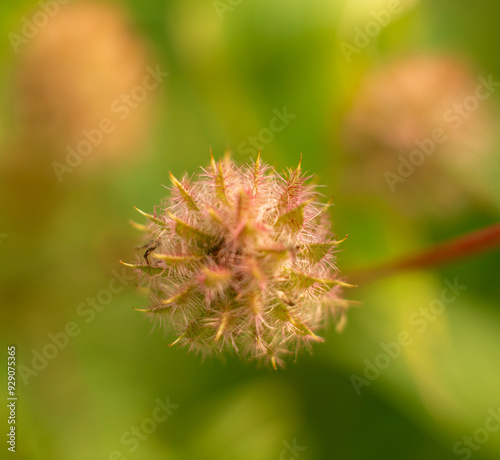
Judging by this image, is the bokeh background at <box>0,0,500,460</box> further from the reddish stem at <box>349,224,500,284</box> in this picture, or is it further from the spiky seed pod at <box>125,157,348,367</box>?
the spiky seed pod at <box>125,157,348,367</box>

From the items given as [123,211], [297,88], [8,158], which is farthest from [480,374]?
[8,158]

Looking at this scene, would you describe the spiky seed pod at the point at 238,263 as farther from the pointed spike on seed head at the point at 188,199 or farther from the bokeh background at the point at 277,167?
the bokeh background at the point at 277,167

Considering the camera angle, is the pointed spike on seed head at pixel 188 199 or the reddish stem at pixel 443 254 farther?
the reddish stem at pixel 443 254

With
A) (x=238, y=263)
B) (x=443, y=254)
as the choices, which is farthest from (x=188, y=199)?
(x=443, y=254)

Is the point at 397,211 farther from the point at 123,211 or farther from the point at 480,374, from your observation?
the point at 123,211

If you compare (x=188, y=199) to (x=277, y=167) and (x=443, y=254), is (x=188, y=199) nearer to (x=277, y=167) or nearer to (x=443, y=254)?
(x=443, y=254)

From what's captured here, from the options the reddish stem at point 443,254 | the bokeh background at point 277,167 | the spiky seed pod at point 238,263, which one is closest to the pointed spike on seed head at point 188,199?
the spiky seed pod at point 238,263
